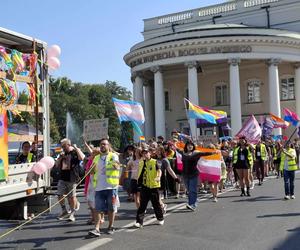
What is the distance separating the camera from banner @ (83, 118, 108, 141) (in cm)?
1070

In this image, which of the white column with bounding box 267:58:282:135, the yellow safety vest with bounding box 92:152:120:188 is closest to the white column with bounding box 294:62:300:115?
the white column with bounding box 267:58:282:135

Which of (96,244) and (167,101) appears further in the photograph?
(167,101)

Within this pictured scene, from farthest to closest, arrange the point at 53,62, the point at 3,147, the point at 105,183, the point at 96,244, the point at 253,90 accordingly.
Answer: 1. the point at 253,90
2. the point at 105,183
3. the point at 96,244
4. the point at 53,62
5. the point at 3,147

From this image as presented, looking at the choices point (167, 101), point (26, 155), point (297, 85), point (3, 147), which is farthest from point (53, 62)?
point (167, 101)

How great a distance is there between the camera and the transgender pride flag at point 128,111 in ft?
44.3

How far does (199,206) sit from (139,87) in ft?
102

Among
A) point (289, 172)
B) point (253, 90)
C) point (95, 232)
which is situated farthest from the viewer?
point (253, 90)

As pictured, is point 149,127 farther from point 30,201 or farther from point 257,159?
point 30,201

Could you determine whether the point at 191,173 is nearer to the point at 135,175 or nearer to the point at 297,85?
the point at 135,175

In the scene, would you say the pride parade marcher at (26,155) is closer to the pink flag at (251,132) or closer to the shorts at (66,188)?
the shorts at (66,188)

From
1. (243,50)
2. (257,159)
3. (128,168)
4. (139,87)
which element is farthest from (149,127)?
(128,168)

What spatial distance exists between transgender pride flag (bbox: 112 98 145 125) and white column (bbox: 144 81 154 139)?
1179 inches

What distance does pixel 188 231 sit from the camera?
9375 mm

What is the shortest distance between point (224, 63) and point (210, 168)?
94.3 ft
